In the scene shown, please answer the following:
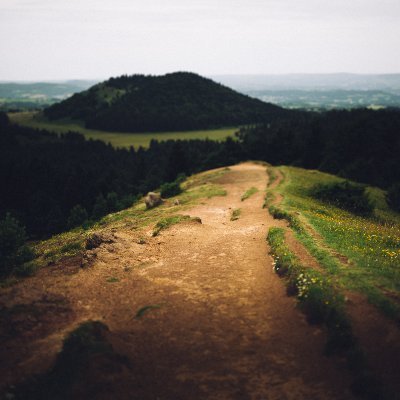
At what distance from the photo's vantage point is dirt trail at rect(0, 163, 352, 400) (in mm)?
10273

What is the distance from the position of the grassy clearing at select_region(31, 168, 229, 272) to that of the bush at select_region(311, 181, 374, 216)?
12377 millimetres

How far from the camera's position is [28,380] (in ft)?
33.0

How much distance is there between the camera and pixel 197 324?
1299 centimetres

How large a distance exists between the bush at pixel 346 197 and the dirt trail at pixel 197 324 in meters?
21.5

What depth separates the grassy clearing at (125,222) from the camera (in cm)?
2177

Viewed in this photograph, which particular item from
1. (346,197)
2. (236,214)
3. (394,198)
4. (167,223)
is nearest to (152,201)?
(236,214)

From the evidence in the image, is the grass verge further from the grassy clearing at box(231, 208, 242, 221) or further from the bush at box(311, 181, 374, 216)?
the bush at box(311, 181, 374, 216)

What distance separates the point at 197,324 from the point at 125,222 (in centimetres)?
2008

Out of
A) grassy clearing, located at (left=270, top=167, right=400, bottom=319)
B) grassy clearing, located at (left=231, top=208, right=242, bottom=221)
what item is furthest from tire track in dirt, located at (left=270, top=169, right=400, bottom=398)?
grassy clearing, located at (left=231, top=208, right=242, bottom=221)

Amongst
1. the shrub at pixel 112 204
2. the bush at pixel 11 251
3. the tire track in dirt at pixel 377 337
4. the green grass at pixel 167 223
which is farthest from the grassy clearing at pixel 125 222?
the tire track in dirt at pixel 377 337

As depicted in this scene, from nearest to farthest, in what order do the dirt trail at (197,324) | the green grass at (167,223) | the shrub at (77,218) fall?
the dirt trail at (197,324) < the green grass at (167,223) < the shrub at (77,218)

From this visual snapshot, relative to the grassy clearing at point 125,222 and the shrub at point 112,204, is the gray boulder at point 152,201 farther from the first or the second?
the shrub at point 112,204

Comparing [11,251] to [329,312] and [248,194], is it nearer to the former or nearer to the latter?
[329,312]

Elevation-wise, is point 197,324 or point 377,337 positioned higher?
point 377,337
